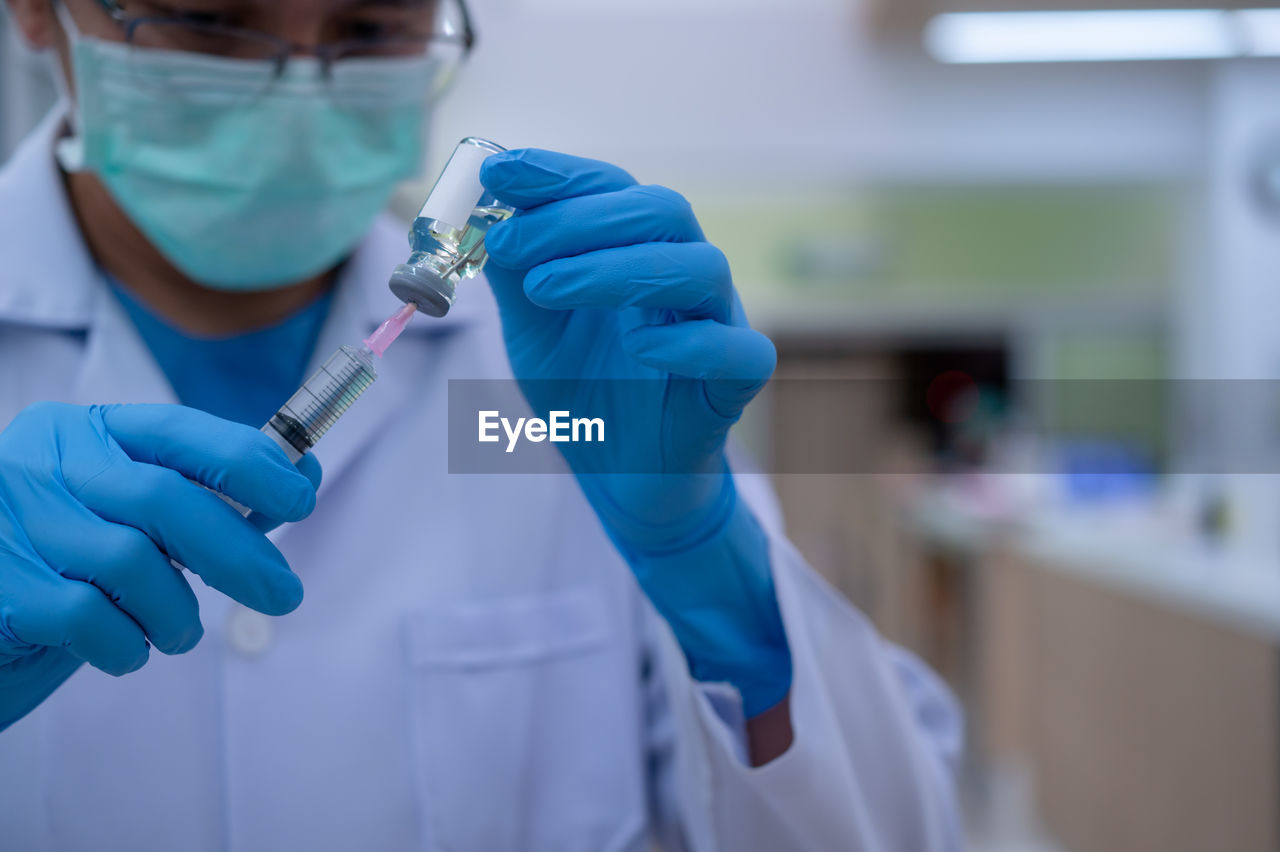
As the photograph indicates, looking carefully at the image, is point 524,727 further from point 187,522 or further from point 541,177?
point 541,177

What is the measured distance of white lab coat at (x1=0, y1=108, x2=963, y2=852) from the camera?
28.6 inches

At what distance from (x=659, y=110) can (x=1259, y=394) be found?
273 cm

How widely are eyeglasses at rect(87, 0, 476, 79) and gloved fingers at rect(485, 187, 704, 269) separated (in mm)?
342

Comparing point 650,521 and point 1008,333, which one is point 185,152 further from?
point 1008,333

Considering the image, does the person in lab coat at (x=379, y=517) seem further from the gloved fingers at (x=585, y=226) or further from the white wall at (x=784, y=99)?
the white wall at (x=784, y=99)

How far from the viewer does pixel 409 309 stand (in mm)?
646

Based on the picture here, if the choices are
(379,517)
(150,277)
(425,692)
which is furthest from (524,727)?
(150,277)

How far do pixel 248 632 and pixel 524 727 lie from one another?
248mm

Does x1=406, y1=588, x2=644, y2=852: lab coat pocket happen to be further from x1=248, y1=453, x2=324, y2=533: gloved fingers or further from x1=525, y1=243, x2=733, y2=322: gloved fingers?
x1=525, y1=243, x2=733, y2=322: gloved fingers

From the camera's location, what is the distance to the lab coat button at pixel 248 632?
2.46 feet

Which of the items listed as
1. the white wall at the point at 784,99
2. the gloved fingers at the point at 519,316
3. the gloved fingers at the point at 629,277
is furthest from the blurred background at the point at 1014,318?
the gloved fingers at the point at 629,277

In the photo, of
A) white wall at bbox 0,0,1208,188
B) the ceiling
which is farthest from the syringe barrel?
white wall at bbox 0,0,1208,188

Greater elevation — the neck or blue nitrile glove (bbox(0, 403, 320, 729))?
the neck

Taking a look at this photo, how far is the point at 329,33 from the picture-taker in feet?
2.75
